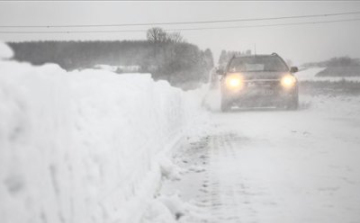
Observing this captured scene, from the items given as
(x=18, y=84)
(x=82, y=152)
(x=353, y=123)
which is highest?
(x=18, y=84)

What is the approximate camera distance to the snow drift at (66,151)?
1.94m

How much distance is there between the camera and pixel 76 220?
2449 mm

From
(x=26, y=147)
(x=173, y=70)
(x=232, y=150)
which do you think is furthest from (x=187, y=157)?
(x=173, y=70)

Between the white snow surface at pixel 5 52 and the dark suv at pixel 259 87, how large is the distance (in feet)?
37.0

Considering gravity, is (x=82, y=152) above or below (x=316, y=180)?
above

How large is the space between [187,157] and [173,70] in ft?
101

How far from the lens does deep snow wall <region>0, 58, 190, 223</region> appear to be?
1936 millimetres

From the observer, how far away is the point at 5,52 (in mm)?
1814

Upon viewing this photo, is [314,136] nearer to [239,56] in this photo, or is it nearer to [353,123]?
[353,123]

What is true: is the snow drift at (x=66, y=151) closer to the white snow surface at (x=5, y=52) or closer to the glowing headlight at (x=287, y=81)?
the white snow surface at (x=5, y=52)

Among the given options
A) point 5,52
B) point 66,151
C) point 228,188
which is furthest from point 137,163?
point 5,52

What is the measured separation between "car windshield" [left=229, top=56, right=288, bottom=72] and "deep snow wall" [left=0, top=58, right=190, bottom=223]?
9.27 metres

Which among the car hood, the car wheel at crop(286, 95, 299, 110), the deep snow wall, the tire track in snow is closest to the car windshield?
the car hood

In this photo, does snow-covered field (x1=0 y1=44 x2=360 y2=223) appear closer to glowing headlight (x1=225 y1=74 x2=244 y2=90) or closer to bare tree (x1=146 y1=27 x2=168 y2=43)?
glowing headlight (x1=225 y1=74 x2=244 y2=90)
